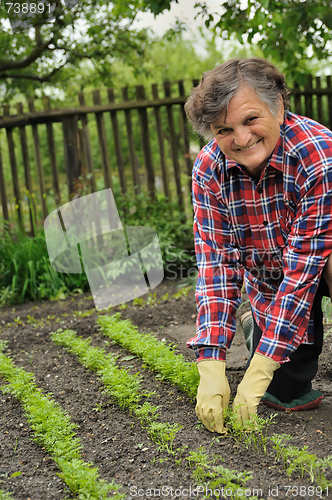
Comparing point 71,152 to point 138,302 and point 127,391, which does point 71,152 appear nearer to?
point 138,302

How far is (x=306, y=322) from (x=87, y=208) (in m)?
3.86

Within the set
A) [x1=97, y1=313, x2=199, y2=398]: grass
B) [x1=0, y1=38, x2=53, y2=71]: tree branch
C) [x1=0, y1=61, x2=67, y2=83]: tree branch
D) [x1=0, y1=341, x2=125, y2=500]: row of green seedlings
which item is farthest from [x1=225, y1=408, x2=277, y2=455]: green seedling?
[x1=0, y1=61, x2=67, y2=83]: tree branch

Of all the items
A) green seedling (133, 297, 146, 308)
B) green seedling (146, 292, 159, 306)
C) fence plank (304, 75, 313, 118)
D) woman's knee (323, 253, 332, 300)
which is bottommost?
green seedling (146, 292, 159, 306)

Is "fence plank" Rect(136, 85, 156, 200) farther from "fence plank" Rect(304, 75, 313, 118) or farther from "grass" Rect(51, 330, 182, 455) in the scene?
"grass" Rect(51, 330, 182, 455)

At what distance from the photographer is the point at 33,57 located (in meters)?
7.04

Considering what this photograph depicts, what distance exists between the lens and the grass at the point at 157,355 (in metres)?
2.42

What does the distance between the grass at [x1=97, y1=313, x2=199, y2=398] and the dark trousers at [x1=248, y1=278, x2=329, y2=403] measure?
411mm

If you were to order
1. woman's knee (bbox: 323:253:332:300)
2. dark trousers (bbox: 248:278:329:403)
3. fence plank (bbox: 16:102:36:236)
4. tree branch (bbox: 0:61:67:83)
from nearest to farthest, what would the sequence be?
1. woman's knee (bbox: 323:253:332:300)
2. dark trousers (bbox: 248:278:329:403)
3. fence plank (bbox: 16:102:36:236)
4. tree branch (bbox: 0:61:67:83)

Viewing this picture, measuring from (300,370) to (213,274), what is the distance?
26.3 inches

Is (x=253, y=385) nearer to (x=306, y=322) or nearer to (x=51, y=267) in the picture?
(x=306, y=322)

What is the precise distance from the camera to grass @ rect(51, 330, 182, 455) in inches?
80.8

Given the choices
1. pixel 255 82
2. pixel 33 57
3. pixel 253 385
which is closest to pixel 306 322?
pixel 253 385

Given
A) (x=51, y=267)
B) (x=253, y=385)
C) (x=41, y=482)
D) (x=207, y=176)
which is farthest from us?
(x=51, y=267)

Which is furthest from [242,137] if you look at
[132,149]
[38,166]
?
[38,166]
